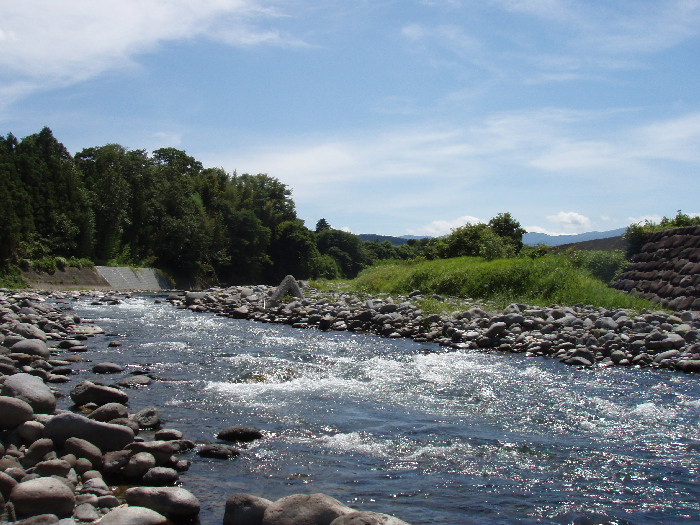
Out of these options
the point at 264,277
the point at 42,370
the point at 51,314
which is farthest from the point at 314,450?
the point at 264,277

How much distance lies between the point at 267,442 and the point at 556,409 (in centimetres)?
405

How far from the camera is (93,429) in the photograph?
5383mm

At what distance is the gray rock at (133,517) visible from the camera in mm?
3859

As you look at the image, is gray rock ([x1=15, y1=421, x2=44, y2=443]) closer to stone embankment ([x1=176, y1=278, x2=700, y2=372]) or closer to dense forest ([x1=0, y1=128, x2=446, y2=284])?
stone embankment ([x1=176, y1=278, x2=700, y2=372])

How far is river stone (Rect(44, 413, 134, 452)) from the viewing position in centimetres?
531

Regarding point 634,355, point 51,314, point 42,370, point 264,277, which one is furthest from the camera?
point 264,277

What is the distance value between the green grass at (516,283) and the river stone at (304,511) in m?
15.1

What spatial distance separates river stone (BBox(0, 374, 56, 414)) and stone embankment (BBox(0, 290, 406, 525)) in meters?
0.01

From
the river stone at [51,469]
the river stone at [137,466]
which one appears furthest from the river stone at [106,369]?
the river stone at [51,469]

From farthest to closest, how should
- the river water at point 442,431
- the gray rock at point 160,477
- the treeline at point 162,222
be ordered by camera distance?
the treeline at point 162,222, the gray rock at point 160,477, the river water at point 442,431

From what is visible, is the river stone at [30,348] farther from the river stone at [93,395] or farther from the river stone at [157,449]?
the river stone at [157,449]

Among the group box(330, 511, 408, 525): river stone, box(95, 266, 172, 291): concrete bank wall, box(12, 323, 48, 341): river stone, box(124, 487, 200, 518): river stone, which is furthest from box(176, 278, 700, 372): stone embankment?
box(95, 266, 172, 291): concrete bank wall

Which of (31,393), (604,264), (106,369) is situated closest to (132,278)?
(604,264)

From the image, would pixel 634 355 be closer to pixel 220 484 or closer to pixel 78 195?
pixel 220 484
